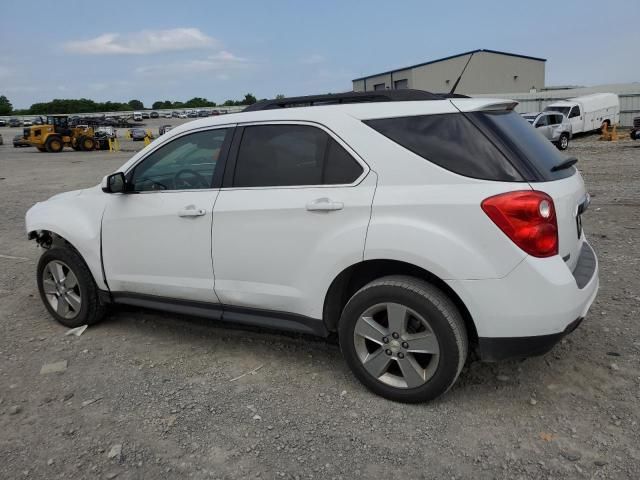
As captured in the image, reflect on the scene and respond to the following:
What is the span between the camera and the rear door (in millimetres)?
3062

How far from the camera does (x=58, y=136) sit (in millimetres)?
32594

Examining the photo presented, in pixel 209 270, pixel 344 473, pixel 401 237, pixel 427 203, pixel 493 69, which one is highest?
pixel 493 69

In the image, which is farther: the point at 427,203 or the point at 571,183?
the point at 571,183

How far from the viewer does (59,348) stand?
4129mm

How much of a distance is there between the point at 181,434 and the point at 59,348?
1.75 m

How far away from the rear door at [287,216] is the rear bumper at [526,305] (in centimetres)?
71

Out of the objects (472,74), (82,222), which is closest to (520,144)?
(82,222)

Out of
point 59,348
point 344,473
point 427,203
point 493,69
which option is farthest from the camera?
point 493,69

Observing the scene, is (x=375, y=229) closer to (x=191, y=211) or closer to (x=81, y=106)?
(x=191, y=211)

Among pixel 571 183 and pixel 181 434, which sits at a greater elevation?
Answer: pixel 571 183

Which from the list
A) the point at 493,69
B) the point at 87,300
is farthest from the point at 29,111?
the point at 87,300

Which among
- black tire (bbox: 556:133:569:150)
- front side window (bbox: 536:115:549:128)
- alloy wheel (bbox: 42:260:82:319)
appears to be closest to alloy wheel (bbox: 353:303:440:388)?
alloy wheel (bbox: 42:260:82:319)

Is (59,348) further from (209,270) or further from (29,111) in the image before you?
(29,111)

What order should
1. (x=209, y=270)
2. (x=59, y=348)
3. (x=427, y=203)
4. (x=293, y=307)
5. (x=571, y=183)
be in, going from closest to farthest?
(x=427, y=203), (x=571, y=183), (x=293, y=307), (x=209, y=270), (x=59, y=348)
